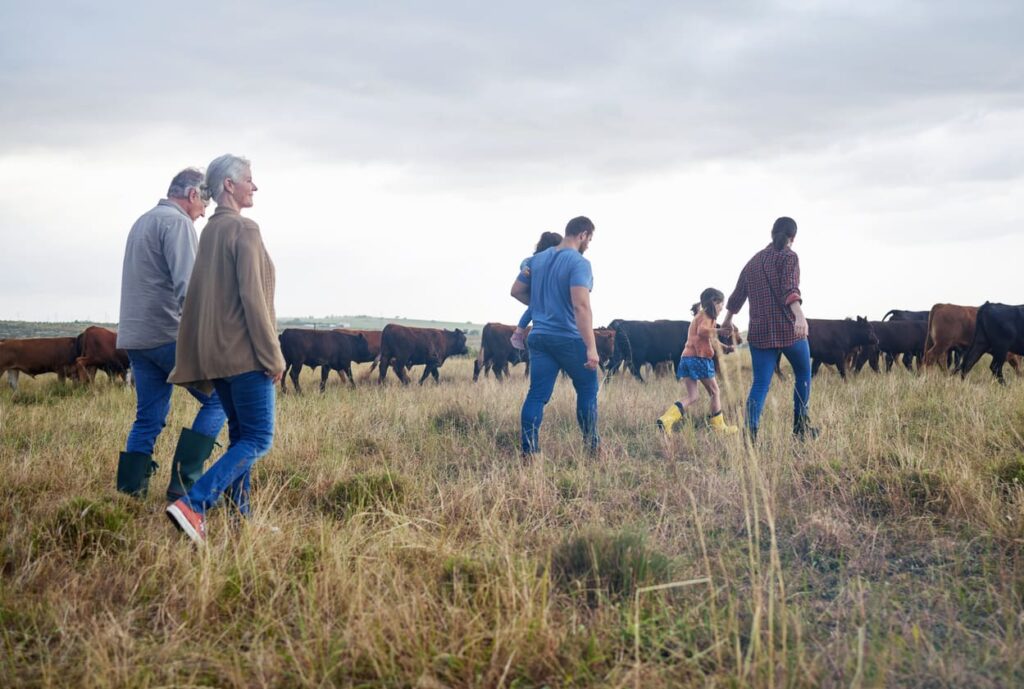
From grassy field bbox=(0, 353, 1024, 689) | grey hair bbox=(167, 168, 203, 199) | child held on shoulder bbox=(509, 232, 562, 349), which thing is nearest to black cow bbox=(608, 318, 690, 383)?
child held on shoulder bbox=(509, 232, 562, 349)

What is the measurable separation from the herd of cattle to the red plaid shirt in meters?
7.56

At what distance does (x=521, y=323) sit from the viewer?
7512 millimetres

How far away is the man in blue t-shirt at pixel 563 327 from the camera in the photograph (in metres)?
6.20

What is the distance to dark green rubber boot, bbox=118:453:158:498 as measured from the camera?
4961 millimetres

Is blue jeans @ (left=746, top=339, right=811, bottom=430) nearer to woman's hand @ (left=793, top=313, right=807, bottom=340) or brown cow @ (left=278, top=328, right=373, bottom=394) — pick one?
woman's hand @ (left=793, top=313, right=807, bottom=340)

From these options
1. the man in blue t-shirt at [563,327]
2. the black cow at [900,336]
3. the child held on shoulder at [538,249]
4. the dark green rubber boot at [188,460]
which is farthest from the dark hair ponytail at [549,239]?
the black cow at [900,336]

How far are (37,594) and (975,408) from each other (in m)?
8.67

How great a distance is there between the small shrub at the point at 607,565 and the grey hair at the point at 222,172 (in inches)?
110

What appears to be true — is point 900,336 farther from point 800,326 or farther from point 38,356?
point 38,356

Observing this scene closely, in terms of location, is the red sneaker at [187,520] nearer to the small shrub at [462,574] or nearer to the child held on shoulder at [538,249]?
the small shrub at [462,574]

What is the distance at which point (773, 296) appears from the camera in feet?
23.3

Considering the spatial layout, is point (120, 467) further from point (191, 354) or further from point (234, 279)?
point (234, 279)

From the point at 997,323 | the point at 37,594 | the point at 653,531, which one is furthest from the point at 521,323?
the point at 997,323

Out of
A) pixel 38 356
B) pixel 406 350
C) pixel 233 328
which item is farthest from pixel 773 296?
pixel 38 356
